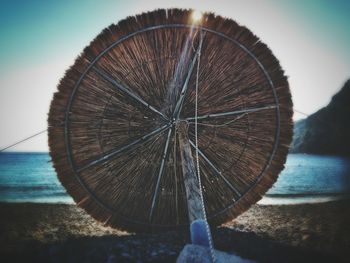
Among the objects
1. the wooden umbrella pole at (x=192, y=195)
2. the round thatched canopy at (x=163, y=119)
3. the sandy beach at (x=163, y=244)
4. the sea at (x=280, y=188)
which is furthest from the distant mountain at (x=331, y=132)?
the wooden umbrella pole at (x=192, y=195)

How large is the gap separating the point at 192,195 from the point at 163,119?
1147 mm

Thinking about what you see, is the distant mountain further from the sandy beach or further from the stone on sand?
the stone on sand

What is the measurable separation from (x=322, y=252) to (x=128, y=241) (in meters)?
2.75

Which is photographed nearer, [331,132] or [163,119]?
[163,119]

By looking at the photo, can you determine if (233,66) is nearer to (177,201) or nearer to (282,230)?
(177,201)

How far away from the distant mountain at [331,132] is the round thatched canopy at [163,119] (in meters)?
32.4

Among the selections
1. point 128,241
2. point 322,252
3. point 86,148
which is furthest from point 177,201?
point 322,252

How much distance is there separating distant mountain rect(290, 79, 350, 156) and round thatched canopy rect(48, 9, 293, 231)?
32.4 meters

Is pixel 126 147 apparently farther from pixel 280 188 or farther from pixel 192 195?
pixel 280 188

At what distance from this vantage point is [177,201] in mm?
3580

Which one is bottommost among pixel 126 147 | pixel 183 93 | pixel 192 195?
pixel 192 195

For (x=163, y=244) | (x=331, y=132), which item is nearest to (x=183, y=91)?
(x=163, y=244)

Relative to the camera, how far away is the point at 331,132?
147ft

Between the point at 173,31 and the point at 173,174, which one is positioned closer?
the point at 173,31
